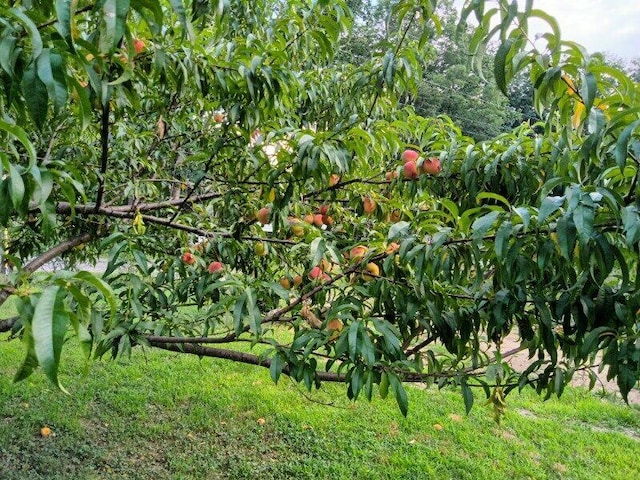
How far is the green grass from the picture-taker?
3162mm

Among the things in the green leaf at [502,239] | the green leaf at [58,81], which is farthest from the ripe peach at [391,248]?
the green leaf at [58,81]

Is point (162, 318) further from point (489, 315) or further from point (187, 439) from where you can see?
point (187, 439)

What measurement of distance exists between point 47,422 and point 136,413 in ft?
1.96

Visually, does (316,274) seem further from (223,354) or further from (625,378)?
(625,378)

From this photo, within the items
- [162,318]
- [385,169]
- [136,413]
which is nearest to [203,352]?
[162,318]

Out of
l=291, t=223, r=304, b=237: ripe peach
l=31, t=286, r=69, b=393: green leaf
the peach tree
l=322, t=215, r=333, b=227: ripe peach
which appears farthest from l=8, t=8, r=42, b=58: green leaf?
l=322, t=215, r=333, b=227: ripe peach

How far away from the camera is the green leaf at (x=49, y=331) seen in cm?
53

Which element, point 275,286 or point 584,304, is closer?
point 584,304

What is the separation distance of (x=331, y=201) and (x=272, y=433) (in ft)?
7.33

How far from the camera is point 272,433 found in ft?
12.0

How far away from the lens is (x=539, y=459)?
3510 millimetres

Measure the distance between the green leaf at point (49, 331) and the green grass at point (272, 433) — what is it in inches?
112

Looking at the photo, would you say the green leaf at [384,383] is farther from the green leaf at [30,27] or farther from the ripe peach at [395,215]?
the green leaf at [30,27]

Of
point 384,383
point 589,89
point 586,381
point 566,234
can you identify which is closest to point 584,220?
point 566,234
